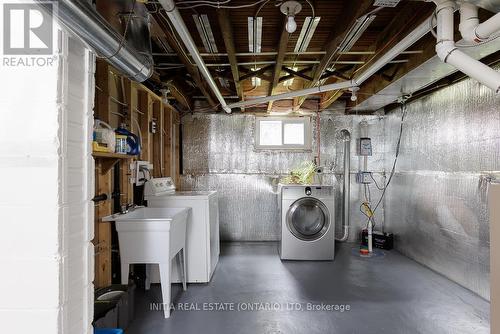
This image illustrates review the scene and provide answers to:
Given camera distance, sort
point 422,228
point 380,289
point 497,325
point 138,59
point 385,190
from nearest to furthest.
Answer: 1. point 497,325
2. point 138,59
3. point 380,289
4. point 422,228
5. point 385,190

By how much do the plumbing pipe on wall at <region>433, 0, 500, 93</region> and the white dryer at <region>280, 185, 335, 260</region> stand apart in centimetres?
235

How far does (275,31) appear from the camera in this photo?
2441 mm

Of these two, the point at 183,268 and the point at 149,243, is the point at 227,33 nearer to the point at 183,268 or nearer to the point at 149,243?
the point at 149,243

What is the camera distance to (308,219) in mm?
4090

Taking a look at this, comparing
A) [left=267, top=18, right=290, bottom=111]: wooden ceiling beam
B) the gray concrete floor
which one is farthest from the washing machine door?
[left=267, top=18, right=290, bottom=111]: wooden ceiling beam

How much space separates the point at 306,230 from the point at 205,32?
278cm

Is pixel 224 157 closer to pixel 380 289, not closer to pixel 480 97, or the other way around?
pixel 380 289

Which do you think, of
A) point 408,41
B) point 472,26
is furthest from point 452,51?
point 408,41

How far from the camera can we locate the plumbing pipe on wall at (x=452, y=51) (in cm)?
164

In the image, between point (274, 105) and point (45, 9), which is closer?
point (45, 9)

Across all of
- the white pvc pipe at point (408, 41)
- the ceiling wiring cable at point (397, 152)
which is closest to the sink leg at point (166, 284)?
the white pvc pipe at point (408, 41)

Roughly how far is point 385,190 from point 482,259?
81.6 inches

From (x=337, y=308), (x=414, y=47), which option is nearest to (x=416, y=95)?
(x=414, y=47)

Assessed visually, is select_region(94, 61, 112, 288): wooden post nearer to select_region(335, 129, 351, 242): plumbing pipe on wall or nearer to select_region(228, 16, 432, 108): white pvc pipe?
select_region(228, 16, 432, 108): white pvc pipe
